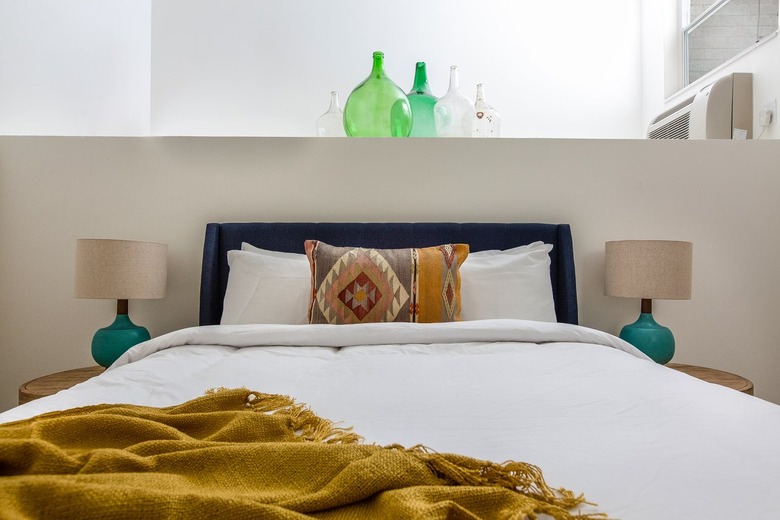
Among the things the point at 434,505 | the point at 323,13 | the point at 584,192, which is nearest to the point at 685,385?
the point at 434,505

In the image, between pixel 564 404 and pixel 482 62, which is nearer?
pixel 564 404

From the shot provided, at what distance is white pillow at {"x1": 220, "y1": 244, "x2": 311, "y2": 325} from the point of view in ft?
7.38

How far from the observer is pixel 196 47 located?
3814 mm

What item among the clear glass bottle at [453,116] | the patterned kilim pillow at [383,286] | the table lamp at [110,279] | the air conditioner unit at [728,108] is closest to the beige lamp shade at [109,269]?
the table lamp at [110,279]

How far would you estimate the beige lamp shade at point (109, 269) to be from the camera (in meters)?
2.22

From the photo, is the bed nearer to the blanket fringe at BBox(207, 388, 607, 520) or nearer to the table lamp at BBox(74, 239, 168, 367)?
the blanket fringe at BBox(207, 388, 607, 520)

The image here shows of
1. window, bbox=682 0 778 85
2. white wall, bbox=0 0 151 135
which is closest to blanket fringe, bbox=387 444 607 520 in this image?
white wall, bbox=0 0 151 135

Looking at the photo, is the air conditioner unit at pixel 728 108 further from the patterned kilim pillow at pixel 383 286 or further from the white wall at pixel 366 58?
the patterned kilim pillow at pixel 383 286

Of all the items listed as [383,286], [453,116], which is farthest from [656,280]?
[453,116]

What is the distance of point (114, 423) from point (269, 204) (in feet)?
6.18

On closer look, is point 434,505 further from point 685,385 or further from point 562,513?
point 685,385

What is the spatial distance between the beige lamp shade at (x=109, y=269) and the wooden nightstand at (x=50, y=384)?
0.96 ft

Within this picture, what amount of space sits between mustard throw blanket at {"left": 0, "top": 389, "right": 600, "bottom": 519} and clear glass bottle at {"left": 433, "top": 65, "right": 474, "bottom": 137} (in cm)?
219

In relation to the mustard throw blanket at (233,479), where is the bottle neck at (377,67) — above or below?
above
